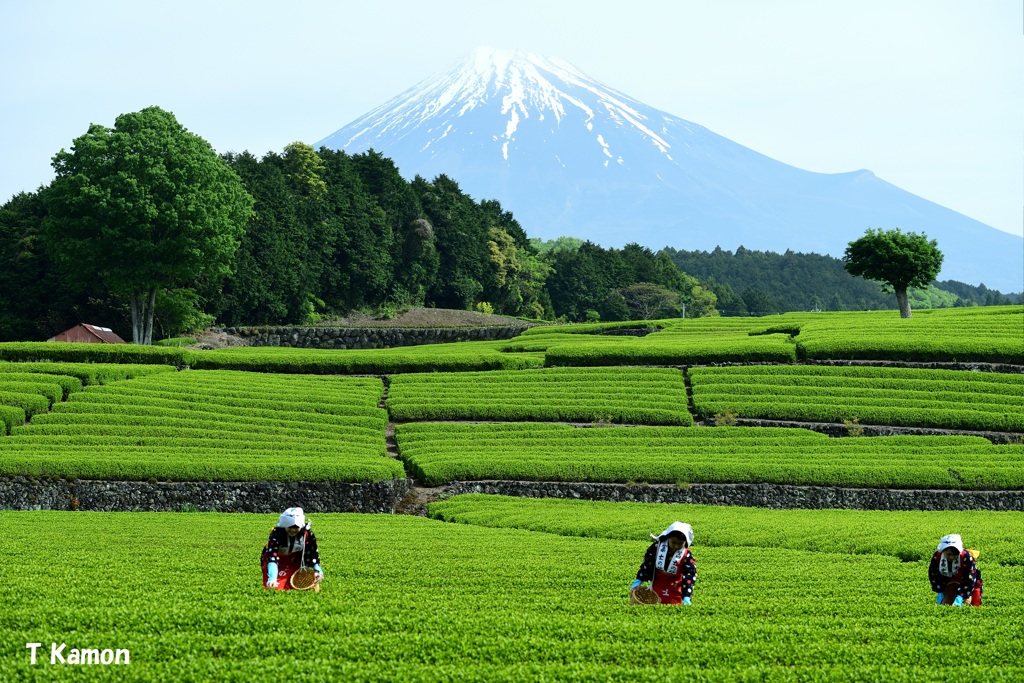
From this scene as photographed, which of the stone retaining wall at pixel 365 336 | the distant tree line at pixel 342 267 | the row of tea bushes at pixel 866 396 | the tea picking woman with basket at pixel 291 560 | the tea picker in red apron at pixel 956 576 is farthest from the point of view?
the stone retaining wall at pixel 365 336

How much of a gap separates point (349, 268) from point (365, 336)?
13.4 m

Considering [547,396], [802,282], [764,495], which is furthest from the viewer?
[802,282]

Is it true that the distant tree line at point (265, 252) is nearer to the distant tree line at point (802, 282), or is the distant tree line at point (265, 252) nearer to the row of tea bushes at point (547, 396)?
the row of tea bushes at point (547, 396)

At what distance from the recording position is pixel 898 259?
63719 mm

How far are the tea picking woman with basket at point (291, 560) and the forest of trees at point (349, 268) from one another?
5332cm

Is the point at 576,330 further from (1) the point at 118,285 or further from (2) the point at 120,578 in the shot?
(2) the point at 120,578

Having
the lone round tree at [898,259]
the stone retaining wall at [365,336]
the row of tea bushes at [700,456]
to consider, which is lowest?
the row of tea bushes at [700,456]

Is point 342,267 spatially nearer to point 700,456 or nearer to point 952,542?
point 700,456

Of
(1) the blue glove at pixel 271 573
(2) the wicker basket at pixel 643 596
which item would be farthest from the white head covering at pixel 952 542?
(1) the blue glove at pixel 271 573

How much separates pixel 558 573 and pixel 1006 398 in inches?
1157

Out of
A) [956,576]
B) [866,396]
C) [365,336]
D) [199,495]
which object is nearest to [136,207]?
[365,336]

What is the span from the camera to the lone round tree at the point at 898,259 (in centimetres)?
6366

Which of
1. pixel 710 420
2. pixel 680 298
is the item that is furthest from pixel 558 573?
pixel 680 298

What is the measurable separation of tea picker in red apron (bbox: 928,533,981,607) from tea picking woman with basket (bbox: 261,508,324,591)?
797 cm
